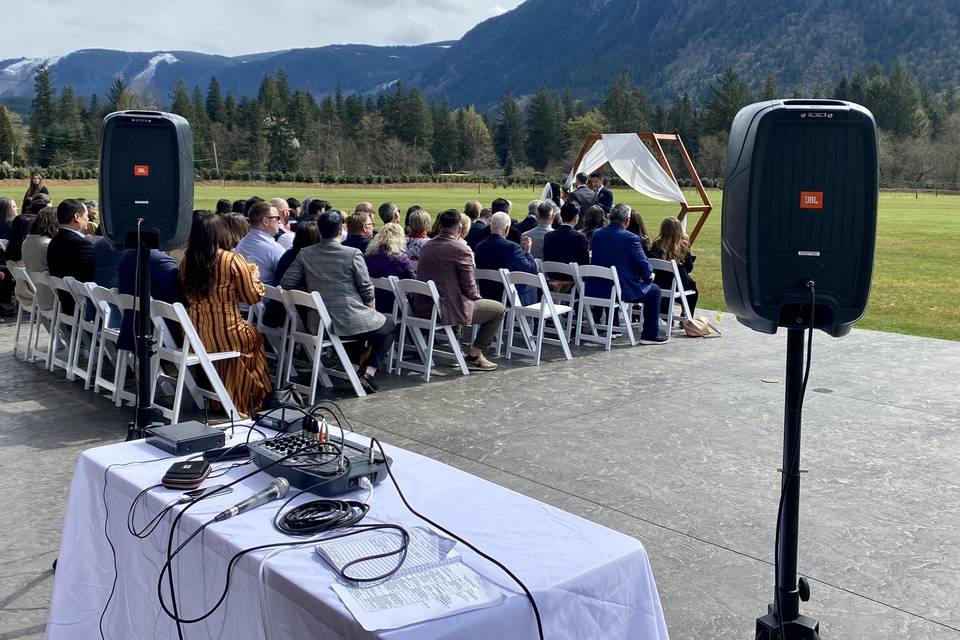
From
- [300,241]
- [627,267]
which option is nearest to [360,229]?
[300,241]

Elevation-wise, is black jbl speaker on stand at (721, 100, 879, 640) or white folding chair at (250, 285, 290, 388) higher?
black jbl speaker on stand at (721, 100, 879, 640)

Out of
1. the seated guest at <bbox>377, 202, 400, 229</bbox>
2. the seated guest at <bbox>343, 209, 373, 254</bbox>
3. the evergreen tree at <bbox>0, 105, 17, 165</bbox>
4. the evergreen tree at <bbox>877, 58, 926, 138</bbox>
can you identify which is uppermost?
the evergreen tree at <bbox>877, 58, 926, 138</bbox>

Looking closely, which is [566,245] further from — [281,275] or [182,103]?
[182,103]

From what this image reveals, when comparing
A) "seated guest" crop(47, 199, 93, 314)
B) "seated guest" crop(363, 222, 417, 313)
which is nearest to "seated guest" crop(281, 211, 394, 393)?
"seated guest" crop(363, 222, 417, 313)

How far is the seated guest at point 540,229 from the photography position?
10594 millimetres

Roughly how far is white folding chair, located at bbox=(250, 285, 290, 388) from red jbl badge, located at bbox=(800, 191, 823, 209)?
5.35 m

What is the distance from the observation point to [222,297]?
6.71 meters

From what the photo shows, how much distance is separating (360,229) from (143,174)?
432cm

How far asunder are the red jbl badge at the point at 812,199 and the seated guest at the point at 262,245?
20.4 feet

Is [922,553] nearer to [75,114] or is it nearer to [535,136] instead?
[75,114]

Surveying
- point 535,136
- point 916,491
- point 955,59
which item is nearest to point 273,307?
point 916,491

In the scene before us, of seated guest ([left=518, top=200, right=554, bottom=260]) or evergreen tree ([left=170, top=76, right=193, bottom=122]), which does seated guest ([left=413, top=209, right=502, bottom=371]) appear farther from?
evergreen tree ([left=170, top=76, right=193, bottom=122])

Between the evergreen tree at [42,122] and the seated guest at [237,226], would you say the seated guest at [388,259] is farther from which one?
the evergreen tree at [42,122]

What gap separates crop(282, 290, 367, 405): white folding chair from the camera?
278 inches
